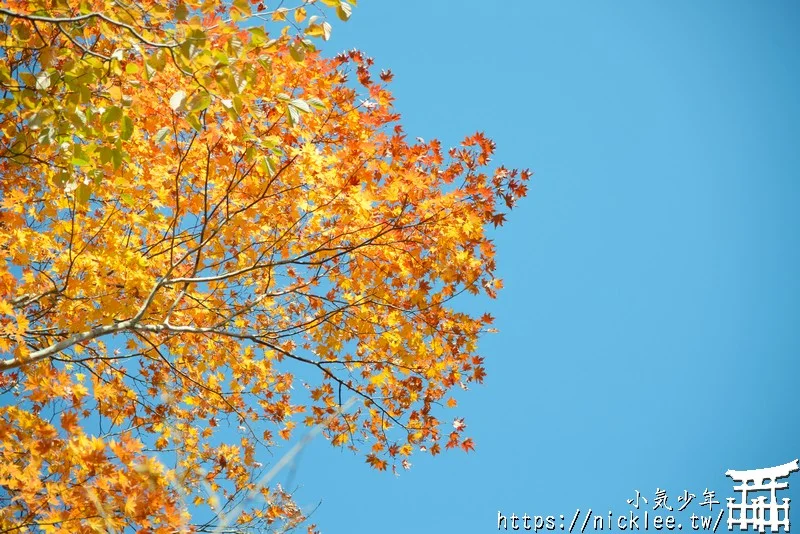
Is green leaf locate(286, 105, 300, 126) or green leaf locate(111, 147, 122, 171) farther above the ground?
green leaf locate(286, 105, 300, 126)

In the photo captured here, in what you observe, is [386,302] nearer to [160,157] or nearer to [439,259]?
[439,259]

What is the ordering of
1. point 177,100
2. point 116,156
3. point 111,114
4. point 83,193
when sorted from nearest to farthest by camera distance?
point 177,100 < point 111,114 < point 116,156 < point 83,193

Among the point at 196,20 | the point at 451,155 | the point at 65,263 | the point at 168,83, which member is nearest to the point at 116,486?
the point at 65,263

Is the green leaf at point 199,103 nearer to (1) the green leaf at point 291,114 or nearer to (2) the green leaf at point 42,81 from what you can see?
(1) the green leaf at point 291,114

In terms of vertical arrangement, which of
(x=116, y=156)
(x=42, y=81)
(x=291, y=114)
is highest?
(x=42, y=81)

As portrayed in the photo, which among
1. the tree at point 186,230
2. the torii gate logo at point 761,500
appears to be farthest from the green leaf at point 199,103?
the torii gate logo at point 761,500

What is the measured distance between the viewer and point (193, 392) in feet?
21.2

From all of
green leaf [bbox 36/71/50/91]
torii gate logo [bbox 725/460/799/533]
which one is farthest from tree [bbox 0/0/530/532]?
torii gate logo [bbox 725/460/799/533]

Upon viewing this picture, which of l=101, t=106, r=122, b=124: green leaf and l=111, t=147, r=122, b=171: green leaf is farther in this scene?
l=111, t=147, r=122, b=171: green leaf

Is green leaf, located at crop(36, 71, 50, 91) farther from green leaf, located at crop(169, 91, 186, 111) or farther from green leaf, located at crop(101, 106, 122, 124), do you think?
green leaf, located at crop(169, 91, 186, 111)

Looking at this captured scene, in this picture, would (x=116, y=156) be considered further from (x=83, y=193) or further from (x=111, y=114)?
(x=83, y=193)

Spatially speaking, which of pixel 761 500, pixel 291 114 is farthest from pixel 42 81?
pixel 761 500

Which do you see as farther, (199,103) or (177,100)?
(199,103)

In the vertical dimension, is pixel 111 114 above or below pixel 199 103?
below
